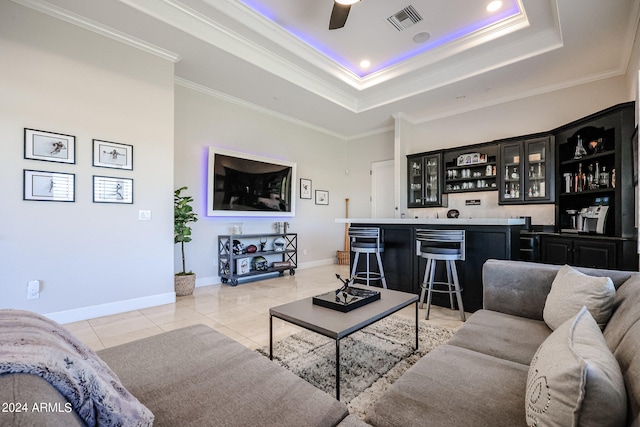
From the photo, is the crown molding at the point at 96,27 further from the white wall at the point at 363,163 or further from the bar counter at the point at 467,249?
the white wall at the point at 363,163

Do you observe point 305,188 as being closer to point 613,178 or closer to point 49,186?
point 49,186

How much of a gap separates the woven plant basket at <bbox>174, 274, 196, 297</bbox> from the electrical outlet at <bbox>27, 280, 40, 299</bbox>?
1.42 m

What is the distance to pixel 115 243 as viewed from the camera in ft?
10.9

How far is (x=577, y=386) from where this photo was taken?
2.31 ft

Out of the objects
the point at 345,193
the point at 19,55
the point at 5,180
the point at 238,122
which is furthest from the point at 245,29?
the point at 345,193

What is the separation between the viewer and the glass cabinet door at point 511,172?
15.6 feet

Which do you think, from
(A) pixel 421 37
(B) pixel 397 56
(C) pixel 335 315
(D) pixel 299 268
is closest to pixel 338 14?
(A) pixel 421 37

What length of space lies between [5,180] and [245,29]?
288cm

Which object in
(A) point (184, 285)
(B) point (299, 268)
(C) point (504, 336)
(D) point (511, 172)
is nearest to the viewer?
(C) point (504, 336)

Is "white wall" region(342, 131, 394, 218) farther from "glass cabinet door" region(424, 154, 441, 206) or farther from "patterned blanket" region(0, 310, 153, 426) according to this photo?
"patterned blanket" region(0, 310, 153, 426)

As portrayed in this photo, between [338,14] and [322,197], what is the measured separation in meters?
4.10

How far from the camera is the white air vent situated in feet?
11.2

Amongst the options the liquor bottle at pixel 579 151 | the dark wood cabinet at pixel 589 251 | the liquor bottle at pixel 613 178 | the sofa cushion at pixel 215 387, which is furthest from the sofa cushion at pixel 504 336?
the liquor bottle at pixel 579 151

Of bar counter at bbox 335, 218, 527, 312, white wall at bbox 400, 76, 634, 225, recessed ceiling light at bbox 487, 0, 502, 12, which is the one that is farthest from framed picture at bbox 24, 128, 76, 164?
white wall at bbox 400, 76, 634, 225
